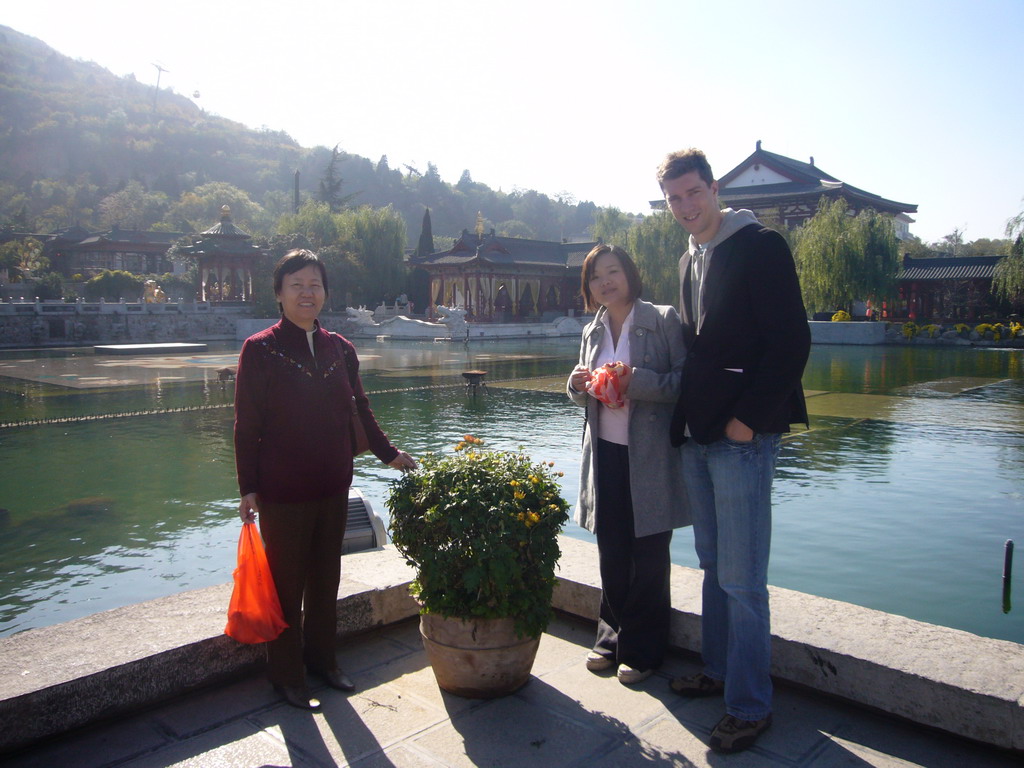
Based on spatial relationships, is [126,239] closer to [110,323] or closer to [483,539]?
[110,323]

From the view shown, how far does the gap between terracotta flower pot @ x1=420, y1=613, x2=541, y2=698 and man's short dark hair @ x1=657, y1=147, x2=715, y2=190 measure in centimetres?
155

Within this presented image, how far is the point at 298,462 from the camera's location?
2.73m

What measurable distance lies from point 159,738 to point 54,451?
25.0 feet

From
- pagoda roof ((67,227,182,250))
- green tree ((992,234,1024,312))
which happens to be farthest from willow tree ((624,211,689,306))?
pagoda roof ((67,227,182,250))

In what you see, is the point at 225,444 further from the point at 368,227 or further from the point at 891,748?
the point at 368,227

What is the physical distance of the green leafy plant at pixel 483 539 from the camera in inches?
101

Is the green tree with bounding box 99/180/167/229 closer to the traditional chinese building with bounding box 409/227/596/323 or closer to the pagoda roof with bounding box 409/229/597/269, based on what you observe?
the pagoda roof with bounding box 409/229/597/269

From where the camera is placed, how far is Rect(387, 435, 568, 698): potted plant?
256cm

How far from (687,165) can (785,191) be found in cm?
3969

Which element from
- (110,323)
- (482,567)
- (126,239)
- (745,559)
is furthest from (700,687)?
(126,239)

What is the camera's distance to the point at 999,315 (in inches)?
1236

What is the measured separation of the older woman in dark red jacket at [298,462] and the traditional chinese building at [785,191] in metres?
35.6

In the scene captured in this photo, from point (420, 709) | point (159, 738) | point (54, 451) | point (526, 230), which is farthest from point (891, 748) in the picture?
point (526, 230)

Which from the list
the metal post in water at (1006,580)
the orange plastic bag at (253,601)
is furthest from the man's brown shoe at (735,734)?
the metal post in water at (1006,580)
